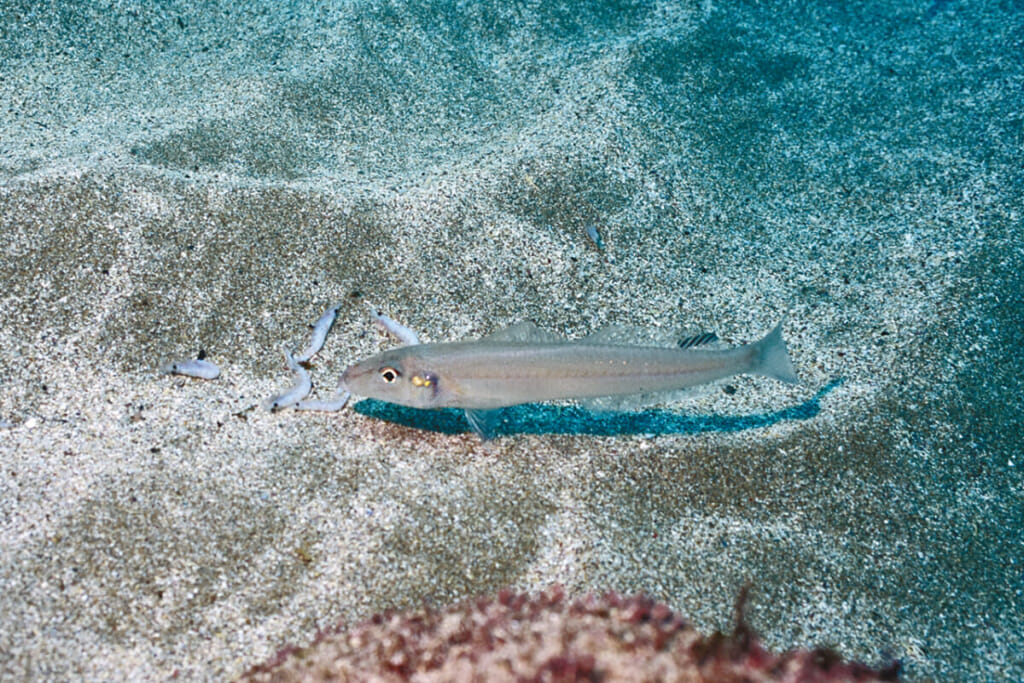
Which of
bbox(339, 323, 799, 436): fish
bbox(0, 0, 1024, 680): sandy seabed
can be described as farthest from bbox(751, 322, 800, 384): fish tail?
bbox(0, 0, 1024, 680): sandy seabed

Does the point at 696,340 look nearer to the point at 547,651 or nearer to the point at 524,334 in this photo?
the point at 524,334

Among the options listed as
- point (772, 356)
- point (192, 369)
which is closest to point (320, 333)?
point (192, 369)

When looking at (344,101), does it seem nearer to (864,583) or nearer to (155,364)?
(155,364)

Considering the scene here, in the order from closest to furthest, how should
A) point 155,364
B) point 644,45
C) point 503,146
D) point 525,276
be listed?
point 155,364 < point 525,276 < point 503,146 < point 644,45

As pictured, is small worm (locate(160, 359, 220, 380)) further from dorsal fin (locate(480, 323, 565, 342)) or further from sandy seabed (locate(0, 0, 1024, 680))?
dorsal fin (locate(480, 323, 565, 342))

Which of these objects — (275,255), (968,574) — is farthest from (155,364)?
(968,574)
